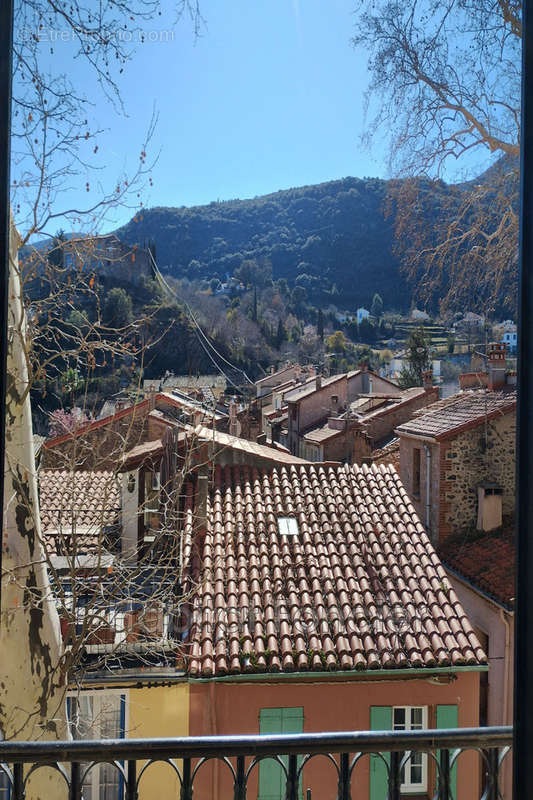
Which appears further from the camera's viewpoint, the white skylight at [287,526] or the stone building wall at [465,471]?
the white skylight at [287,526]

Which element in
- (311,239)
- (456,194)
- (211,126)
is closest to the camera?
(211,126)

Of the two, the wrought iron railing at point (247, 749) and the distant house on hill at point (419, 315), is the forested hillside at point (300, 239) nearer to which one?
the distant house on hill at point (419, 315)

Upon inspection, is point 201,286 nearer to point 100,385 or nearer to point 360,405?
point 100,385

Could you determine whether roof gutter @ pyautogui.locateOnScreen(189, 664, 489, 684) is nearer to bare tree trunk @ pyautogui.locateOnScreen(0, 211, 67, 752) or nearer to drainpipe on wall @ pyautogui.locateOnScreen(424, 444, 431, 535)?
drainpipe on wall @ pyautogui.locateOnScreen(424, 444, 431, 535)

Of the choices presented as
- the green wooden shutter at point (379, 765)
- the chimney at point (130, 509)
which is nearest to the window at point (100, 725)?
the chimney at point (130, 509)

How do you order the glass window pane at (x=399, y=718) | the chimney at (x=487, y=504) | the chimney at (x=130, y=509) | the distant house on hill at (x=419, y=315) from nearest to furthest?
1. the chimney at (x=487, y=504)
2. the distant house on hill at (x=419, y=315)
3. the glass window pane at (x=399, y=718)
4. the chimney at (x=130, y=509)

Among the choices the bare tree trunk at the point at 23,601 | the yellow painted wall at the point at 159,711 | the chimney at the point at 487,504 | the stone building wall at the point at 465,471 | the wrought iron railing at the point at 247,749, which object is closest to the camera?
the wrought iron railing at the point at 247,749

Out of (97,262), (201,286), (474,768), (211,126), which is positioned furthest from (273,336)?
(474,768)
